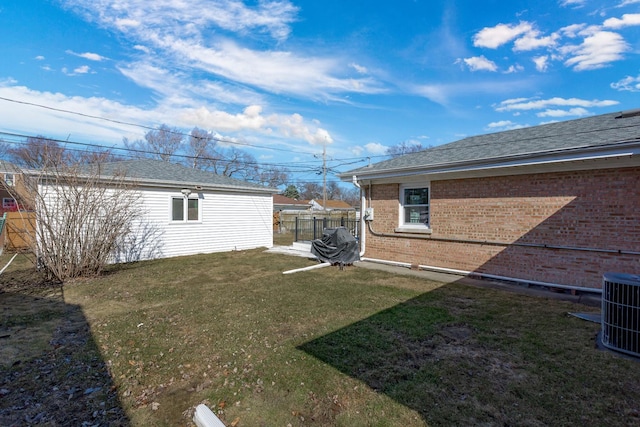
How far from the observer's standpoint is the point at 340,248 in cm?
909

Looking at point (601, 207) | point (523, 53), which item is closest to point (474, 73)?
point (523, 53)

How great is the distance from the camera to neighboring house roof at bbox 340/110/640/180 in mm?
5566

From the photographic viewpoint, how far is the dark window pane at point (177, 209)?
37.4 feet

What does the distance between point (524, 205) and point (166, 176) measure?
11.4 m

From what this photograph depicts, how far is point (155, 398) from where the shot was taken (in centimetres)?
279

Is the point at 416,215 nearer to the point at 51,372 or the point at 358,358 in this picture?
the point at 358,358

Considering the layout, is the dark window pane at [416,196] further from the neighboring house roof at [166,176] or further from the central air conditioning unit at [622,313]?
the neighboring house roof at [166,176]

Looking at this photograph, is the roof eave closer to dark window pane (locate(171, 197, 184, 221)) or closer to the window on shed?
the window on shed

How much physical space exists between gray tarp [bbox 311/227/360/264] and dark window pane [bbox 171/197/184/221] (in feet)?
19.2

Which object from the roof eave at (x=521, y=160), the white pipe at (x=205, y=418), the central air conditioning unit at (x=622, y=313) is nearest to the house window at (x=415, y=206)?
the roof eave at (x=521, y=160)

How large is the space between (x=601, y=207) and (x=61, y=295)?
10769 mm

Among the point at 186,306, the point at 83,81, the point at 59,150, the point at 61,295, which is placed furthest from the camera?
the point at 83,81

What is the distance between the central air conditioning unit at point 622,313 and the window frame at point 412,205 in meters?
4.84

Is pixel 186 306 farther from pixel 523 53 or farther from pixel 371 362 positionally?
pixel 523 53
